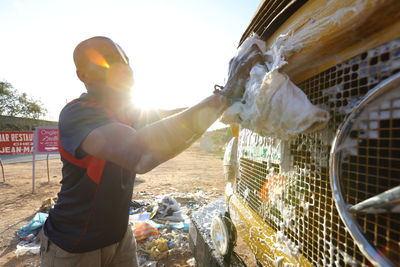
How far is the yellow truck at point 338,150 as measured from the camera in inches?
30.0

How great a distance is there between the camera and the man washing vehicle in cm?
119

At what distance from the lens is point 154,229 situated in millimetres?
4059

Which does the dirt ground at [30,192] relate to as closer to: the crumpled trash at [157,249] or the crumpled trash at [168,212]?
the crumpled trash at [157,249]

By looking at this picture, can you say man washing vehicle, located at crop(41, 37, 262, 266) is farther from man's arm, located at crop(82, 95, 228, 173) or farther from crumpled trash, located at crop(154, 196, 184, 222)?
crumpled trash, located at crop(154, 196, 184, 222)

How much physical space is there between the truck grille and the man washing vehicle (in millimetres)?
440

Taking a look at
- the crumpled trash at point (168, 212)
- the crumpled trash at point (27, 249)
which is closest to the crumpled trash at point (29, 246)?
the crumpled trash at point (27, 249)

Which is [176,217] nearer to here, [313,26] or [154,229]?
[154,229]

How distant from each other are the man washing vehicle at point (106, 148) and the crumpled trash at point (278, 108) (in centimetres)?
17

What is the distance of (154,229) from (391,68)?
4.02m

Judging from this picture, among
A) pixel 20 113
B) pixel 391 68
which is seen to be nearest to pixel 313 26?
pixel 391 68

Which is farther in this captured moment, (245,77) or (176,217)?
(176,217)

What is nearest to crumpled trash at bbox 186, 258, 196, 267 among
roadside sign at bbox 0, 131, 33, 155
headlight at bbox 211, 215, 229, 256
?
headlight at bbox 211, 215, 229, 256

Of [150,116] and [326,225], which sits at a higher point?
[150,116]

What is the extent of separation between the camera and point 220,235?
203cm
